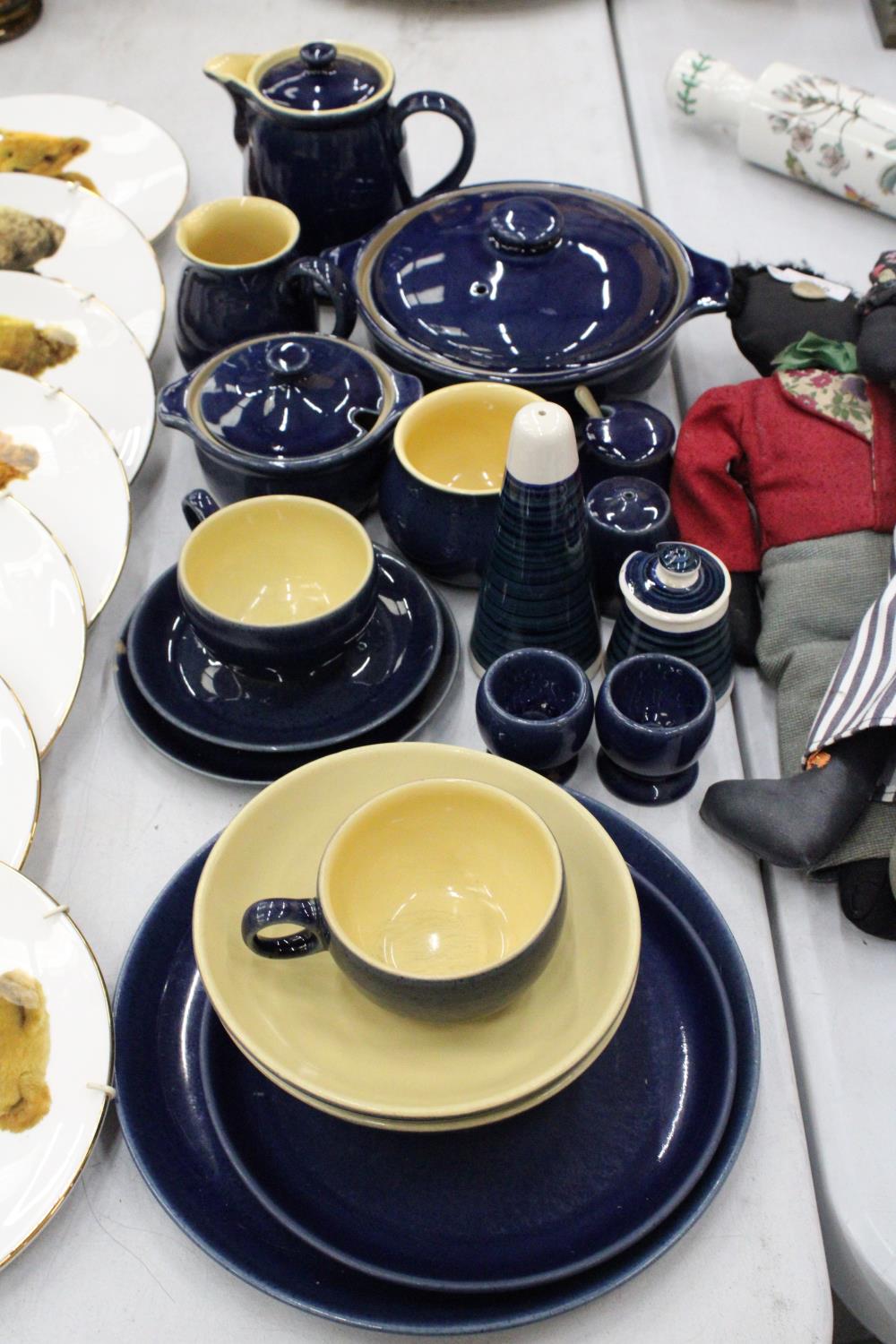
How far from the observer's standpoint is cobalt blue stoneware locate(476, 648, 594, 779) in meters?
0.60

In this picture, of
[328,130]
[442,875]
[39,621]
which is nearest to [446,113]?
[328,130]

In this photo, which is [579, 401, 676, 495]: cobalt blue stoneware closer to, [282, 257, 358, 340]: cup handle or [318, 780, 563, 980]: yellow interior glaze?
[282, 257, 358, 340]: cup handle

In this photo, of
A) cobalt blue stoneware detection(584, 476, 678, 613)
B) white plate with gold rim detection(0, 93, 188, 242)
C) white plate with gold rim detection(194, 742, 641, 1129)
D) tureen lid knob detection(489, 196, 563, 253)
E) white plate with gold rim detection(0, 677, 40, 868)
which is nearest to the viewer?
white plate with gold rim detection(194, 742, 641, 1129)

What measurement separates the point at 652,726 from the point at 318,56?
600mm

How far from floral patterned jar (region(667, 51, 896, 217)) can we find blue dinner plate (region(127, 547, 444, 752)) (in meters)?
0.64

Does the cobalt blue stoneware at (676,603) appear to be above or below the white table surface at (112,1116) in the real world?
above

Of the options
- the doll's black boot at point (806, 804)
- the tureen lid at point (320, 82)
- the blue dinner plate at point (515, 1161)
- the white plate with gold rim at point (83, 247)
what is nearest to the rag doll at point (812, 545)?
the doll's black boot at point (806, 804)

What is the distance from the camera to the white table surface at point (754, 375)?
0.51 metres

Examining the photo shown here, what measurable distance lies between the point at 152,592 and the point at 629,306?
1.26 ft

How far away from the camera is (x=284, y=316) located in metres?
0.85

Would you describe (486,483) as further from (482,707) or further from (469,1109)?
(469,1109)

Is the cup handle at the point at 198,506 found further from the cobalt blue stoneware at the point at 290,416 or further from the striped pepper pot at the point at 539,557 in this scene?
the striped pepper pot at the point at 539,557

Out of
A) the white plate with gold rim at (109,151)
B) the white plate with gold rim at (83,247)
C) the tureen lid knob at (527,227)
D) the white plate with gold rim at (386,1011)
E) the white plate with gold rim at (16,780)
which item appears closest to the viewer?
the white plate with gold rim at (386,1011)

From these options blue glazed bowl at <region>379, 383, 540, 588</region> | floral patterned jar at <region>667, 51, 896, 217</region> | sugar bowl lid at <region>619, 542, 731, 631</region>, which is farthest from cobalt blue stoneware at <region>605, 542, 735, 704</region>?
floral patterned jar at <region>667, 51, 896, 217</region>
